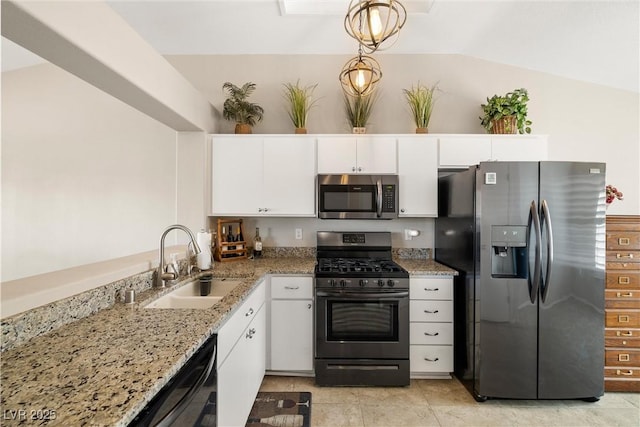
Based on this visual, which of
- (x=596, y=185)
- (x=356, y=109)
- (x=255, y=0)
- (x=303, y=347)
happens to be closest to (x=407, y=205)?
(x=356, y=109)

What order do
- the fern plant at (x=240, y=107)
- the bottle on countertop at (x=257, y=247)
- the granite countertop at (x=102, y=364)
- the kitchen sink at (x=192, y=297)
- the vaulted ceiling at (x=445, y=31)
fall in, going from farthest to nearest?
the bottle on countertop at (x=257, y=247) < the fern plant at (x=240, y=107) < the vaulted ceiling at (x=445, y=31) < the kitchen sink at (x=192, y=297) < the granite countertop at (x=102, y=364)

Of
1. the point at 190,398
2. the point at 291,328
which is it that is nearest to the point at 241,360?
the point at 190,398

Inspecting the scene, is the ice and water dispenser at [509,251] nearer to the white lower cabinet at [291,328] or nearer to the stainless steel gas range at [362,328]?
the stainless steel gas range at [362,328]

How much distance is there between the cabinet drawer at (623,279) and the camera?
2344 mm

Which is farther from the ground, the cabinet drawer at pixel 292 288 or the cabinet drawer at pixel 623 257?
the cabinet drawer at pixel 623 257

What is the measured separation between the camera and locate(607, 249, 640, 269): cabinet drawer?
234cm

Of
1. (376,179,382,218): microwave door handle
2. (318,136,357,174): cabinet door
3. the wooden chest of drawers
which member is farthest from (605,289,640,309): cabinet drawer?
(318,136,357,174): cabinet door

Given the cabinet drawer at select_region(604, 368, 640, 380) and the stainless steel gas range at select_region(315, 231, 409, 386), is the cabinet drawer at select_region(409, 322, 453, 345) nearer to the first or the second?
the stainless steel gas range at select_region(315, 231, 409, 386)

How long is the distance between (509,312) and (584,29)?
244cm

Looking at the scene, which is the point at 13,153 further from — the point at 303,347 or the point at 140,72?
the point at 303,347

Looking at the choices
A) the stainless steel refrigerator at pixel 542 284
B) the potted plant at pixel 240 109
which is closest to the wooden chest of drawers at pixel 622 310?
the stainless steel refrigerator at pixel 542 284

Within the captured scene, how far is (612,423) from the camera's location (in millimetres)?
2014

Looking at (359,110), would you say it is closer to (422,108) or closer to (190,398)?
(422,108)

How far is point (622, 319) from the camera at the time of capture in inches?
92.4
